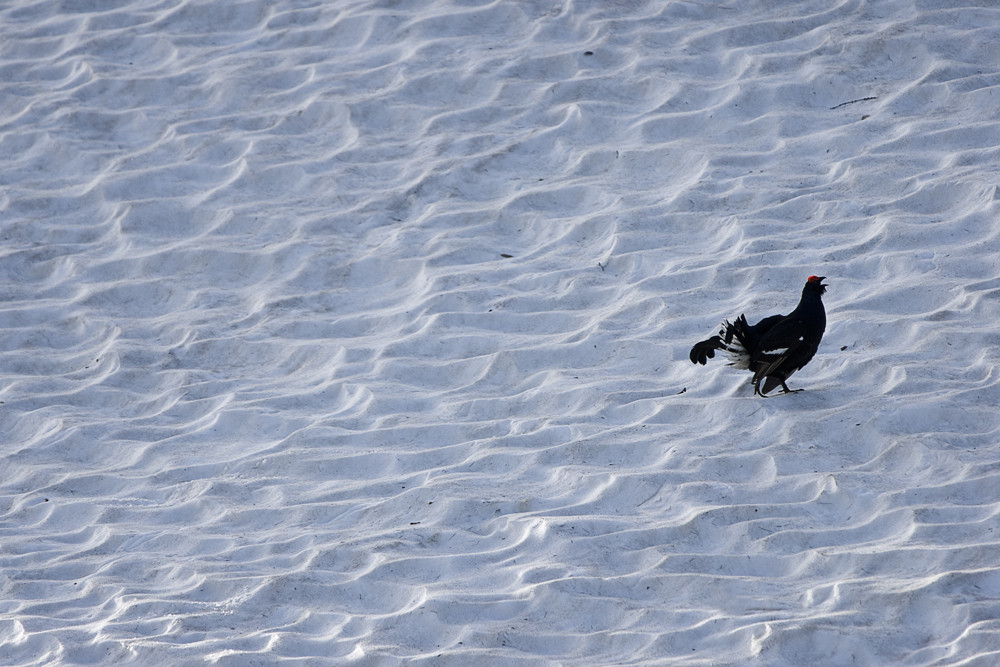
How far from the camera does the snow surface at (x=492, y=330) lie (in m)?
4.34

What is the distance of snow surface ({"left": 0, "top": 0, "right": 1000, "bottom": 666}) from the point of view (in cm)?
434

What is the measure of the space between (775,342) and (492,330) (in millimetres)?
1638

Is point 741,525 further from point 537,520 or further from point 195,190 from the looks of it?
point 195,190

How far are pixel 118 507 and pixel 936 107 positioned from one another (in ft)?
18.8

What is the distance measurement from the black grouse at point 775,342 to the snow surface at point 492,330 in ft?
0.57

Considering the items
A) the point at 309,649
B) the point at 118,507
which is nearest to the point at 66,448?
the point at 118,507

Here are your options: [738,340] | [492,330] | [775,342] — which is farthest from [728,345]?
[492,330]

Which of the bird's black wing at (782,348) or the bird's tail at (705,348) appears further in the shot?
the bird's tail at (705,348)

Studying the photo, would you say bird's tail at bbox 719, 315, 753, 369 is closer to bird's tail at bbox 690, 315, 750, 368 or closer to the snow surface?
bird's tail at bbox 690, 315, 750, 368

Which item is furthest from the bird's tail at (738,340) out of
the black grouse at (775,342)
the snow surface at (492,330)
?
the snow surface at (492,330)

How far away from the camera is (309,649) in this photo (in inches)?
164

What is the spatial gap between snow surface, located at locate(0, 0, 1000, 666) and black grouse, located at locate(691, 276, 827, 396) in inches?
6.8

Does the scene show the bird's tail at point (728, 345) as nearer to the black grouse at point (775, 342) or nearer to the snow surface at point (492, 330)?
the black grouse at point (775, 342)

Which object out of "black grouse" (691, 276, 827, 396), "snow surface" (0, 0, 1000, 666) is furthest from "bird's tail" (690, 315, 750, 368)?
"snow surface" (0, 0, 1000, 666)
